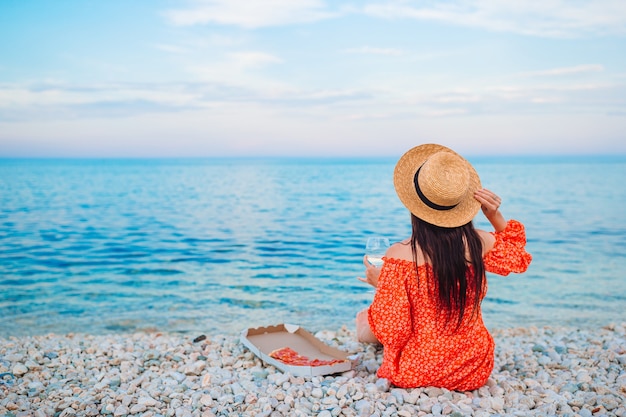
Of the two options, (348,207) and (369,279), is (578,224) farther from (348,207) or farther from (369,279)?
(369,279)

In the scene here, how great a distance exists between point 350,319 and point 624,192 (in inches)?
1276

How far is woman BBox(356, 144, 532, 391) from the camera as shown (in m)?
3.72

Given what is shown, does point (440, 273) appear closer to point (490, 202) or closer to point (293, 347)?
point (490, 202)

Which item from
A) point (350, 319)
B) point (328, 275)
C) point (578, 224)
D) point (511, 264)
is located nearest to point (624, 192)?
point (578, 224)

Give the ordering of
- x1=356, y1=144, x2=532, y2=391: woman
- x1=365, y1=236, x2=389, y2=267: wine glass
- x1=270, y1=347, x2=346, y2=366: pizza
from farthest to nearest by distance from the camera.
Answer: x1=270, y1=347, x2=346, y2=366: pizza
x1=365, y1=236, x2=389, y2=267: wine glass
x1=356, y1=144, x2=532, y2=391: woman

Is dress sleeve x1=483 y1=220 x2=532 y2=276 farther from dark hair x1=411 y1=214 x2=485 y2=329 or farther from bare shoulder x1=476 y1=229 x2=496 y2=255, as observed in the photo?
dark hair x1=411 y1=214 x2=485 y2=329

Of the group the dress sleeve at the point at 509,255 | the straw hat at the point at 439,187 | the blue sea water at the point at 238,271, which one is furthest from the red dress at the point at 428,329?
the blue sea water at the point at 238,271

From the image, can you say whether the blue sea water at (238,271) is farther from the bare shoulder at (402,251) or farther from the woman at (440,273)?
the bare shoulder at (402,251)

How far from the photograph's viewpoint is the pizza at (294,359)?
472cm

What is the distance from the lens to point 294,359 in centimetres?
491

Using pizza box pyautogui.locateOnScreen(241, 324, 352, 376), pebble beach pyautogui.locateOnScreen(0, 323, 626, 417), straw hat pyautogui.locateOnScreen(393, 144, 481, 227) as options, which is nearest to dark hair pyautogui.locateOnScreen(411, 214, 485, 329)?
straw hat pyautogui.locateOnScreen(393, 144, 481, 227)

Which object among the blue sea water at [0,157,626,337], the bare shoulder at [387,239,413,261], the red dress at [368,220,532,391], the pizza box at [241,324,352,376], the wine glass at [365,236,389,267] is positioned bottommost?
the blue sea water at [0,157,626,337]

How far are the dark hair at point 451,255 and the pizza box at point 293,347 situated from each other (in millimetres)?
1222

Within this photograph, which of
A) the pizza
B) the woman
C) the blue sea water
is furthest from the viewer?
the blue sea water
